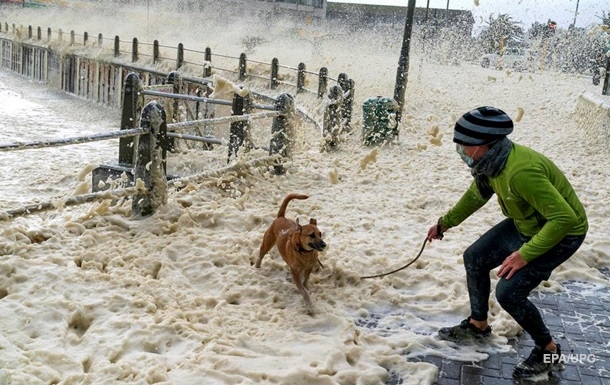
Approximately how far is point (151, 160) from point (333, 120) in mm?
5583

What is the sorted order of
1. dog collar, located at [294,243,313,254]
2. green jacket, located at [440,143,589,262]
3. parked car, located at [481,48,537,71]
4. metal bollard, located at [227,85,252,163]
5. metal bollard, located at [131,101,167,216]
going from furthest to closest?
1. parked car, located at [481,48,537,71]
2. metal bollard, located at [227,85,252,163]
3. metal bollard, located at [131,101,167,216]
4. dog collar, located at [294,243,313,254]
5. green jacket, located at [440,143,589,262]

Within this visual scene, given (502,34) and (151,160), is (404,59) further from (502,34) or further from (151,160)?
(502,34)

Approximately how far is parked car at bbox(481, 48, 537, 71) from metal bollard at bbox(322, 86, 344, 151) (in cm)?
2443

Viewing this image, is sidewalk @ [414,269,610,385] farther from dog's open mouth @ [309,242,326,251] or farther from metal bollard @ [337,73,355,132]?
metal bollard @ [337,73,355,132]

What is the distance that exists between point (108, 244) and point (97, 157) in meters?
10.7

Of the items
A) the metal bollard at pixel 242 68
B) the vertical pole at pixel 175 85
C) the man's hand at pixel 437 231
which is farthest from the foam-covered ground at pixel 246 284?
the metal bollard at pixel 242 68

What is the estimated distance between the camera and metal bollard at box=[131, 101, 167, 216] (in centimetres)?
594

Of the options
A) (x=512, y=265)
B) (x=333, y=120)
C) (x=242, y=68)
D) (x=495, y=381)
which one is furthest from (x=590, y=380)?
(x=242, y=68)

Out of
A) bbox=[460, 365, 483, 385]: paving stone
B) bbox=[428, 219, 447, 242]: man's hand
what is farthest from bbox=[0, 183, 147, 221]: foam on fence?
bbox=[460, 365, 483, 385]: paving stone

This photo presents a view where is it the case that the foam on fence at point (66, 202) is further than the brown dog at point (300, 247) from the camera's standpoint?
Yes

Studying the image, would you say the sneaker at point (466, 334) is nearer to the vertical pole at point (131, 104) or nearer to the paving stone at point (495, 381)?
the paving stone at point (495, 381)

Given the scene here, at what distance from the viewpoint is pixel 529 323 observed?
146 inches

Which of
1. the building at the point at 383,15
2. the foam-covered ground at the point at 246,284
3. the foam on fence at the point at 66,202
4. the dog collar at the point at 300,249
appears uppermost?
the building at the point at 383,15

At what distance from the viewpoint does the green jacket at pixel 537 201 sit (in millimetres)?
3332
